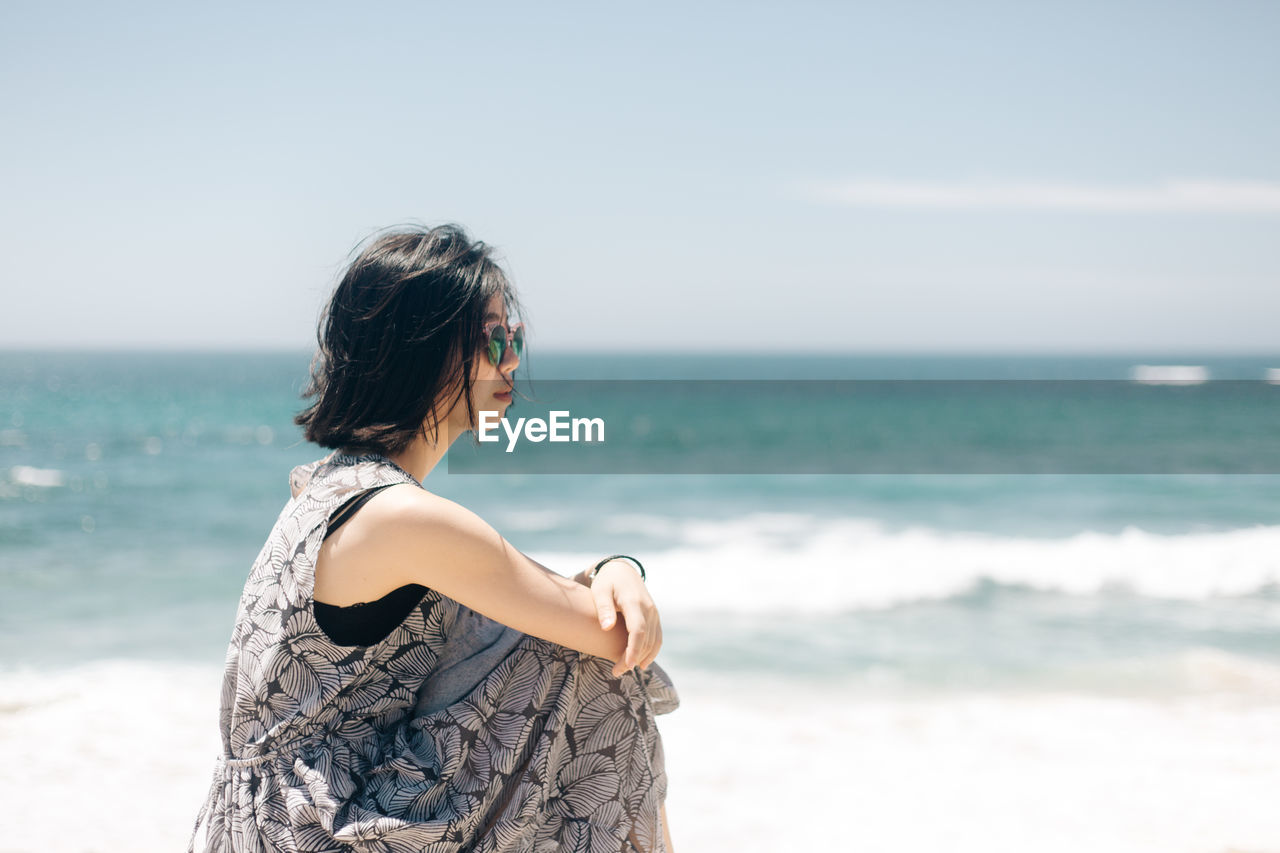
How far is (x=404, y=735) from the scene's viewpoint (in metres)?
1.58

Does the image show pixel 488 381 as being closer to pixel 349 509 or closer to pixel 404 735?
pixel 349 509

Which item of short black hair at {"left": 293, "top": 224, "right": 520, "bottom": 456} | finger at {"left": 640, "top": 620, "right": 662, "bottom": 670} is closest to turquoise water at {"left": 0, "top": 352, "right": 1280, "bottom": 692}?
short black hair at {"left": 293, "top": 224, "right": 520, "bottom": 456}

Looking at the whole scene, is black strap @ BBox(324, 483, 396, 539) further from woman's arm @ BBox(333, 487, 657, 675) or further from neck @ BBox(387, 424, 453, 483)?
neck @ BBox(387, 424, 453, 483)

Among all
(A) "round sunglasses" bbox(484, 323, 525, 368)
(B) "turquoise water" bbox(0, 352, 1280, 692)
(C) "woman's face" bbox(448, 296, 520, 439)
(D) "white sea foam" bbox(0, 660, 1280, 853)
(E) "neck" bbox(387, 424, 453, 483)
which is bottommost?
(D) "white sea foam" bbox(0, 660, 1280, 853)

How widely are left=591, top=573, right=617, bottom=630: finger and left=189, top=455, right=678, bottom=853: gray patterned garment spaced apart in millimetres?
134

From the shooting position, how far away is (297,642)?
1468 millimetres

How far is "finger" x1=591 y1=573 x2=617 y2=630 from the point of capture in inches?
63.7

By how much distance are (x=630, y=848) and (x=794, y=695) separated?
138 inches

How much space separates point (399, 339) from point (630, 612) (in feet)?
2.08

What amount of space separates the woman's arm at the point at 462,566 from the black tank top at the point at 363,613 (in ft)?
0.11

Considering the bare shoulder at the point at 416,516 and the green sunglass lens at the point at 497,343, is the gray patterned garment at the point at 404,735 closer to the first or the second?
the bare shoulder at the point at 416,516

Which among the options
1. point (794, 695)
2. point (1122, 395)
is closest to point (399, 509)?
point (794, 695)

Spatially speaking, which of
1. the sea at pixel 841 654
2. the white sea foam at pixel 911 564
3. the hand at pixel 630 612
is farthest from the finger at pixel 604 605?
the white sea foam at pixel 911 564

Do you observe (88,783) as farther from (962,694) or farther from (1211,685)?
(1211,685)
